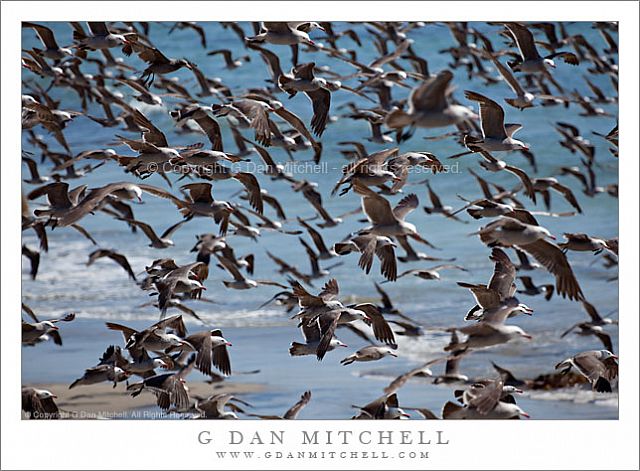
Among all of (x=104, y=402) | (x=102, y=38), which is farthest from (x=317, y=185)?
(x=104, y=402)

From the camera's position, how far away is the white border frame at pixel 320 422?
6.86 meters

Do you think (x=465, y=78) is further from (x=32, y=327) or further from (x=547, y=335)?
(x=32, y=327)

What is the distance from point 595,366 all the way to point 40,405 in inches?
145

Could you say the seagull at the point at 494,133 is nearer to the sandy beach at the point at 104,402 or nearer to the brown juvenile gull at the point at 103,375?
the sandy beach at the point at 104,402

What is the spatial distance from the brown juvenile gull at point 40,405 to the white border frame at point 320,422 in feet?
0.24

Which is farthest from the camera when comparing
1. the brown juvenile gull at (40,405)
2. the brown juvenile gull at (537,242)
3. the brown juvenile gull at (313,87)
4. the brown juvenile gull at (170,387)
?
the brown juvenile gull at (313,87)

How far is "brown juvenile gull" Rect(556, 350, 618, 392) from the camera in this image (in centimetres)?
699

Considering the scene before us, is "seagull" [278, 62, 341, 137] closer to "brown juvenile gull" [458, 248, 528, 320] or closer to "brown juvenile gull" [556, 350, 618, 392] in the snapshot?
"brown juvenile gull" [458, 248, 528, 320]

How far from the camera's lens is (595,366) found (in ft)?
23.1

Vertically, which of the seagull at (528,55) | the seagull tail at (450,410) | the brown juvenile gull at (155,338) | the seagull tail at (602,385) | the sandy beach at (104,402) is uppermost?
the seagull at (528,55)

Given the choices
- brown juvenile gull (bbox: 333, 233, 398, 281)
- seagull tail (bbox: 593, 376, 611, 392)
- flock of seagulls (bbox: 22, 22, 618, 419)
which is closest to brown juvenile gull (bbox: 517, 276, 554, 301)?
flock of seagulls (bbox: 22, 22, 618, 419)

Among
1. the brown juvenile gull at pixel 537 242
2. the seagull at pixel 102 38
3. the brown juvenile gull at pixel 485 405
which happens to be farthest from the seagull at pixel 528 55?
the seagull at pixel 102 38

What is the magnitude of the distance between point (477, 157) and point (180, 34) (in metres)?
2.89

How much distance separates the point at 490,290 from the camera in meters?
6.79
